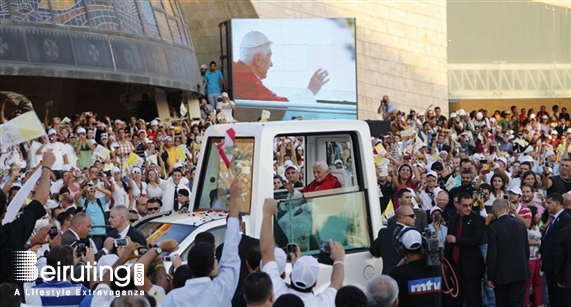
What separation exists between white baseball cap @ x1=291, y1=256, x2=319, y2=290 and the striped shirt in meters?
1.49

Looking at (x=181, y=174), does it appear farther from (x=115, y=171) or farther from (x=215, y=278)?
(x=215, y=278)

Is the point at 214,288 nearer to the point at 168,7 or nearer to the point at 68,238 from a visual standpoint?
the point at 68,238

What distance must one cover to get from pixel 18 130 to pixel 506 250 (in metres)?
6.33

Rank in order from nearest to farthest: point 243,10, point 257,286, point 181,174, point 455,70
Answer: point 257,286, point 181,174, point 243,10, point 455,70

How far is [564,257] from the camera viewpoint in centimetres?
1198

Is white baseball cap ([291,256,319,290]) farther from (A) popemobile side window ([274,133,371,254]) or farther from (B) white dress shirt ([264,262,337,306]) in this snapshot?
(A) popemobile side window ([274,133,371,254])

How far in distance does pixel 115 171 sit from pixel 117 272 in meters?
9.36

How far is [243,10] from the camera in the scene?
1249 inches

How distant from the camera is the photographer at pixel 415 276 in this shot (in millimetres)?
8727

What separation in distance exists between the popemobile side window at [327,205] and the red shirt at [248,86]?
17367mm

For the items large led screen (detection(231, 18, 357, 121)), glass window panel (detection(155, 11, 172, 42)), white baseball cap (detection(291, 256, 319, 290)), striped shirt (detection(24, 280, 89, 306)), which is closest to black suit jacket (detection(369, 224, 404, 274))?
white baseball cap (detection(291, 256, 319, 290))

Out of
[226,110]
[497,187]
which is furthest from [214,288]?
[226,110]

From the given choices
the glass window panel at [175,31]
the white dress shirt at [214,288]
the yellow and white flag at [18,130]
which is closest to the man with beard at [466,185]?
the white dress shirt at [214,288]

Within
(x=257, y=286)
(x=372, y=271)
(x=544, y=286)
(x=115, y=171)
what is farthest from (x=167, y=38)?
(x=257, y=286)
